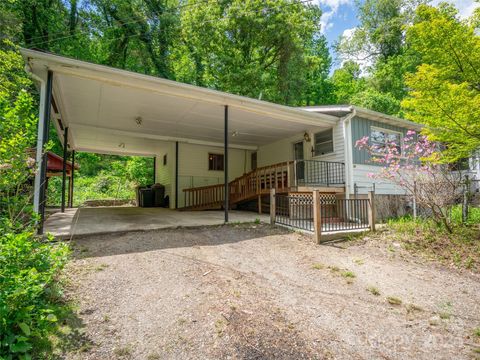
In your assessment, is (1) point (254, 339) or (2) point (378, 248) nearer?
(1) point (254, 339)

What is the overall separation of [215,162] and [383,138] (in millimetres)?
7669

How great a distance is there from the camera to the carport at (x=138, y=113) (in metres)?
5.25

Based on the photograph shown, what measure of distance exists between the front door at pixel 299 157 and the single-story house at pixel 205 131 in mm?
43

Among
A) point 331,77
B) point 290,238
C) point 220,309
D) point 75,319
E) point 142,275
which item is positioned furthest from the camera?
point 331,77

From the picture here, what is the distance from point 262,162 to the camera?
13.6 m

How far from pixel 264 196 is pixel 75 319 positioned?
863 centimetres

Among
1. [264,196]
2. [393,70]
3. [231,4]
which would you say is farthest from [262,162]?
[393,70]

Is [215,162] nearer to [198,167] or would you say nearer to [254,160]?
[198,167]

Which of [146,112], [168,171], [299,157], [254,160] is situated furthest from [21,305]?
[254,160]

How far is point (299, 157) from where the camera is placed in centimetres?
1155

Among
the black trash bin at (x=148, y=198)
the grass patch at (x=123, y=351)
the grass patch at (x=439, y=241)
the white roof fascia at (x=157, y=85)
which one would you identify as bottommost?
the grass patch at (x=123, y=351)

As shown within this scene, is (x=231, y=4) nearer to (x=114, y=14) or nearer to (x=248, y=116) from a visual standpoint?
(x=114, y=14)

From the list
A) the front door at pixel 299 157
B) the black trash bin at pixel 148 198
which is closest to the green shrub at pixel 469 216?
the front door at pixel 299 157

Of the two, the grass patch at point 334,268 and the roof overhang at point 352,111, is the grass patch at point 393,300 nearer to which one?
the grass patch at point 334,268
